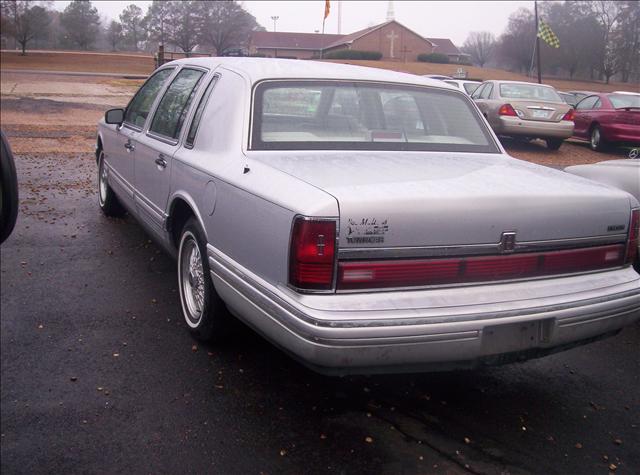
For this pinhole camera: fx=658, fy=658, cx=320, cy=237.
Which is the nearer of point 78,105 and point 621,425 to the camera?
point 621,425

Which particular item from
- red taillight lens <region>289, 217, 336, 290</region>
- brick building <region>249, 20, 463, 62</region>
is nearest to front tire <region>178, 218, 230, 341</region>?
red taillight lens <region>289, 217, 336, 290</region>

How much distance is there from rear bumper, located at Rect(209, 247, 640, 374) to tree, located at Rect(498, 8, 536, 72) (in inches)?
1489

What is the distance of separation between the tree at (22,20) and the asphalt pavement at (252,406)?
991cm

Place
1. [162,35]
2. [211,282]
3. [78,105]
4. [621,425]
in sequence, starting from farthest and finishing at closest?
[162,35] < [78,105] < [211,282] < [621,425]

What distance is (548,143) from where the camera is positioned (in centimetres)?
1491

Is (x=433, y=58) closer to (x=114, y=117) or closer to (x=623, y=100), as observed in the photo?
(x=623, y=100)

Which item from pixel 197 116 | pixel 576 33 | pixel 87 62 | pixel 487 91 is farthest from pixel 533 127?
pixel 87 62

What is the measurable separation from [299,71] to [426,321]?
200cm

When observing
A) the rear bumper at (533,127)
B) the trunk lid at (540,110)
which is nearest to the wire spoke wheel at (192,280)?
the rear bumper at (533,127)

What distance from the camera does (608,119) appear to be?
14.0 meters

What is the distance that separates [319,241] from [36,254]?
3.44 meters

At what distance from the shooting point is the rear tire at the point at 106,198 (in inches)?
257

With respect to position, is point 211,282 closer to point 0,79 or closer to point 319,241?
point 319,241

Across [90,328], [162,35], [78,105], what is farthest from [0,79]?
[162,35]
